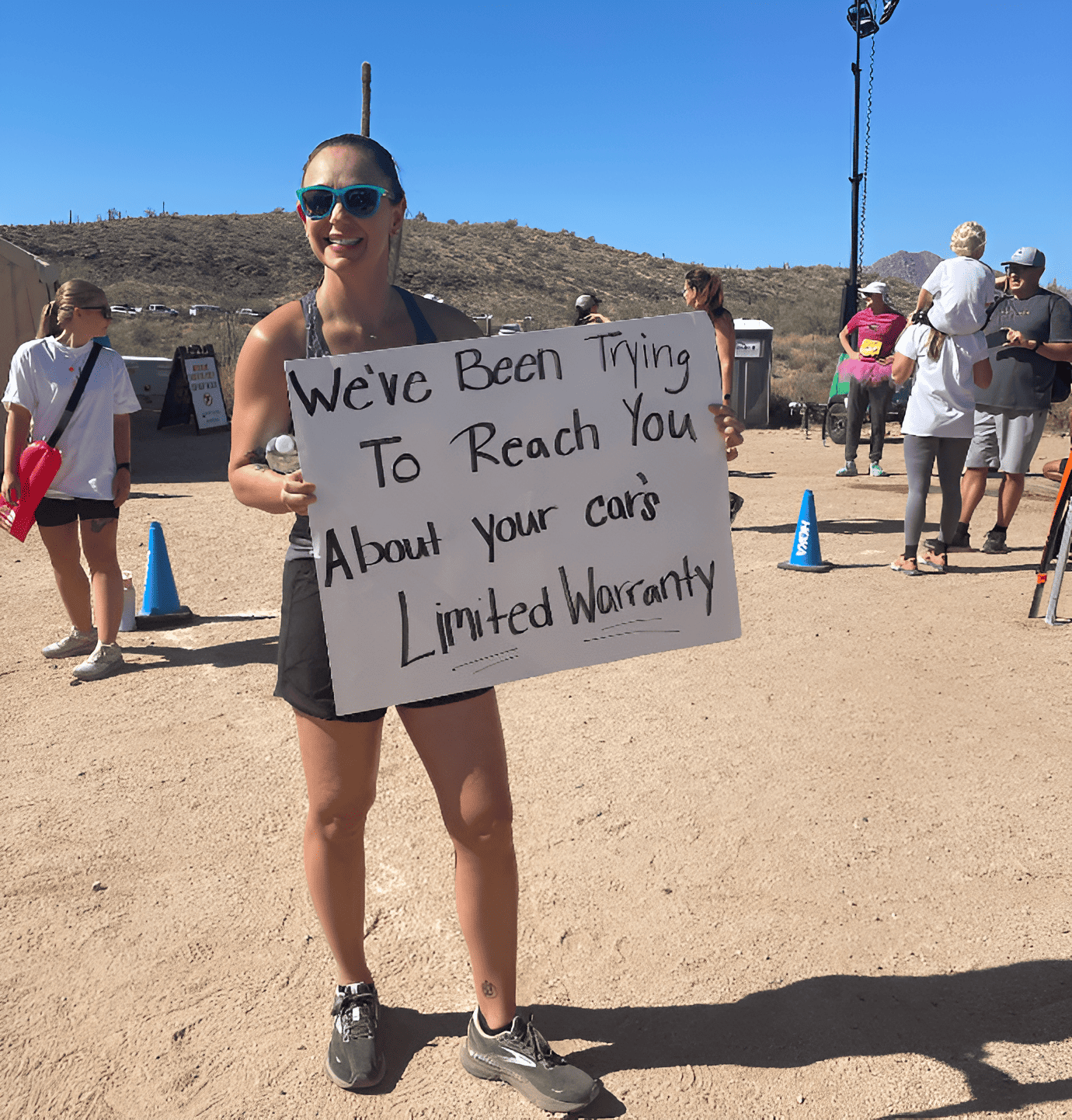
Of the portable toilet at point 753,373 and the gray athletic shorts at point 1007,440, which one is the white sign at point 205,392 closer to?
the portable toilet at point 753,373

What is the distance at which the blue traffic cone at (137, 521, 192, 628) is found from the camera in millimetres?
5969

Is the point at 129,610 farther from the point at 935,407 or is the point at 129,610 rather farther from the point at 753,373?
the point at 753,373

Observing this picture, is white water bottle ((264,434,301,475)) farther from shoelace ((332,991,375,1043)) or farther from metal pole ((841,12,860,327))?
metal pole ((841,12,860,327))

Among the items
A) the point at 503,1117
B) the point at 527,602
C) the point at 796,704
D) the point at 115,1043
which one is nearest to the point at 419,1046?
the point at 503,1117

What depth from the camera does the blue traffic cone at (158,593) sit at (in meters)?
5.97

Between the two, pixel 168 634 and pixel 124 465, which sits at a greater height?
pixel 124 465

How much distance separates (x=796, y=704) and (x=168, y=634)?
147 inches

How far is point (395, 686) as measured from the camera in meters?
2.02

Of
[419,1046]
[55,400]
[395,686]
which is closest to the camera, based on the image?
[395,686]

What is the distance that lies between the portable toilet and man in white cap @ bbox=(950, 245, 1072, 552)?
9379mm

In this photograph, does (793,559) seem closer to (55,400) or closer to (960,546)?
(960,546)

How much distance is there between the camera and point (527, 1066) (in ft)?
7.11

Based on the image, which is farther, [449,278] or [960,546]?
[449,278]

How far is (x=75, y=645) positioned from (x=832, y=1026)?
451cm
